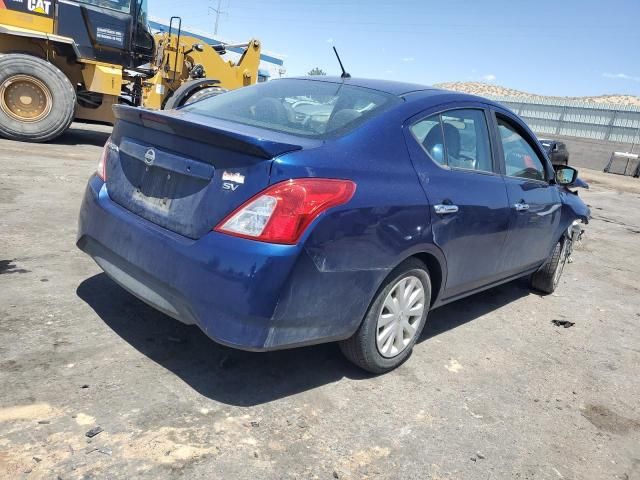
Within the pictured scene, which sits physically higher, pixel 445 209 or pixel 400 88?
pixel 400 88

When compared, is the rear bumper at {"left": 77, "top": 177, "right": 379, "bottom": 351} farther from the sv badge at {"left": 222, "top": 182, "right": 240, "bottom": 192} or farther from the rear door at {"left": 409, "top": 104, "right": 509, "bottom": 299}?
the rear door at {"left": 409, "top": 104, "right": 509, "bottom": 299}

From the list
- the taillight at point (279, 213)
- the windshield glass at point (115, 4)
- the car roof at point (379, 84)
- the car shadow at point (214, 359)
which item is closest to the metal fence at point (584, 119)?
the windshield glass at point (115, 4)

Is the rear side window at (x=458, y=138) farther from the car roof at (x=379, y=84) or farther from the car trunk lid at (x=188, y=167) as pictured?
the car trunk lid at (x=188, y=167)

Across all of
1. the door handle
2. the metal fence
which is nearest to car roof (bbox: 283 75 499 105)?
the door handle

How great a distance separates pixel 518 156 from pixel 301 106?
2009 millimetres

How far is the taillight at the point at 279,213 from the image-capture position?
8.15 ft

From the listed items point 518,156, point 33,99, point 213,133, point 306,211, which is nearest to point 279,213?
point 306,211

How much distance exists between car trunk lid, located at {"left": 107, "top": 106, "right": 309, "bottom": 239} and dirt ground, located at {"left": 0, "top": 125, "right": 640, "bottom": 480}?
82 cm

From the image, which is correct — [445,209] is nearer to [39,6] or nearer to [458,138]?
[458,138]

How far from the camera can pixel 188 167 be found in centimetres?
275

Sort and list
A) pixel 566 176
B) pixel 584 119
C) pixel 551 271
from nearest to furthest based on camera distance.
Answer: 1. pixel 566 176
2. pixel 551 271
3. pixel 584 119

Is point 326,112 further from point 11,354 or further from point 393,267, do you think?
point 11,354

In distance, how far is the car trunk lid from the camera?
256 cm

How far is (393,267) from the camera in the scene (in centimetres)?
298
